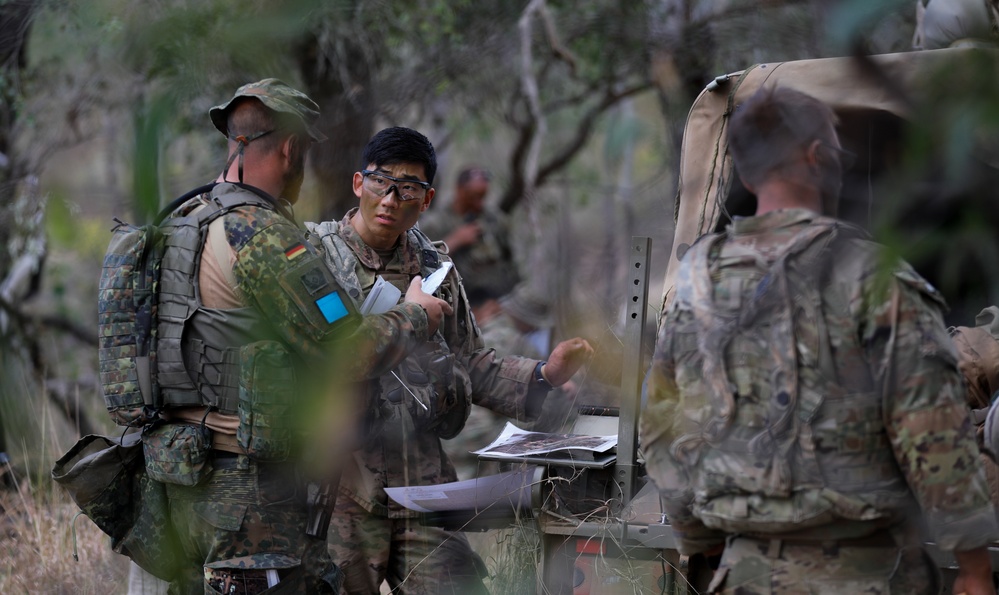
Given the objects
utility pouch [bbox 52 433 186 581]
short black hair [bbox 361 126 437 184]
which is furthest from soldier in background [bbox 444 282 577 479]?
utility pouch [bbox 52 433 186 581]

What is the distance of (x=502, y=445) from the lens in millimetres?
3871

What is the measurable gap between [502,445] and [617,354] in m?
1.23

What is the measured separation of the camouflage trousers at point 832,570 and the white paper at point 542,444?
3.91ft

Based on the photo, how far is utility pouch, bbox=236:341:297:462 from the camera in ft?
9.94

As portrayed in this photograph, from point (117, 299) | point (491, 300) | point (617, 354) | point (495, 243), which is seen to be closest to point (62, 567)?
point (117, 299)

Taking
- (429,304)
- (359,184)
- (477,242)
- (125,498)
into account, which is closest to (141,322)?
(125,498)

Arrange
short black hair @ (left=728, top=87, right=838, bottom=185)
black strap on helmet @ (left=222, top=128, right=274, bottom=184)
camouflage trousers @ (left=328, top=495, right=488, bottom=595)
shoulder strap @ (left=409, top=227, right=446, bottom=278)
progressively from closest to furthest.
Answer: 1. short black hair @ (left=728, top=87, right=838, bottom=185)
2. black strap on helmet @ (left=222, top=128, right=274, bottom=184)
3. camouflage trousers @ (left=328, top=495, right=488, bottom=595)
4. shoulder strap @ (left=409, top=227, right=446, bottom=278)

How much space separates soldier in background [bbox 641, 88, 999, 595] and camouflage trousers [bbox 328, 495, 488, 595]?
148 cm

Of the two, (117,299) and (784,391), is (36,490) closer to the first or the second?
(117,299)

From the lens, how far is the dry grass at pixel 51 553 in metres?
4.75

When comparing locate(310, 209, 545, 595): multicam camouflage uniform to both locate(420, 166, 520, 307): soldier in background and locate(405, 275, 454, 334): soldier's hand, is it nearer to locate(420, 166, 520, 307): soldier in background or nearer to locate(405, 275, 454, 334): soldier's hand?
locate(405, 275, 454, 334): soldier's hand

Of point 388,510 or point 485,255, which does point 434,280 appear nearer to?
point 388,510

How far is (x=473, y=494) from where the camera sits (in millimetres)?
3627

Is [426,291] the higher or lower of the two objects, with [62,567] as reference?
higher
